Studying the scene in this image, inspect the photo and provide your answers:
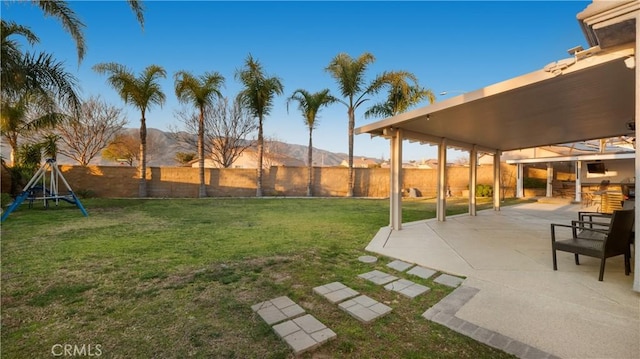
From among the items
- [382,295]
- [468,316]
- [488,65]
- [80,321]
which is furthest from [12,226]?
[488,65]

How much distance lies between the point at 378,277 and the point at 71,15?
32.9ft

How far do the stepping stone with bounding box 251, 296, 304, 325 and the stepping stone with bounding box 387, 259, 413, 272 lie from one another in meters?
1.77

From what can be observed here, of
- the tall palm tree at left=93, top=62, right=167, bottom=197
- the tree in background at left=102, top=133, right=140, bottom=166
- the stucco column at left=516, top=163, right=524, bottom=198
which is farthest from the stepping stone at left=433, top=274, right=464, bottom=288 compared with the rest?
the tree in background at left=102, top=133, right=140, bottom=166

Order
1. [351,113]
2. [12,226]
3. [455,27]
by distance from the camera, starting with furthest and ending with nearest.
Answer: [351,113] < [455,27] < [12,226]

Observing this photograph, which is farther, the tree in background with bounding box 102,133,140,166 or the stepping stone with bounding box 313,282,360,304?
the tree in background with bounding box 102,133,140,166

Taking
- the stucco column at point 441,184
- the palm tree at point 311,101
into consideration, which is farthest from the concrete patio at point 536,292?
the palm tree at point 311,101

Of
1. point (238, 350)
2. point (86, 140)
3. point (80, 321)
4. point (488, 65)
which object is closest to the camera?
point (238, 350)

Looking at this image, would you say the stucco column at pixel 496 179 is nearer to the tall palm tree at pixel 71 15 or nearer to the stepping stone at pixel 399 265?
the stepping stone at pixel 399 265

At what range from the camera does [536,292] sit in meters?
3.06

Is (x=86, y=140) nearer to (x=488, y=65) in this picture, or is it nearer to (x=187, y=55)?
(x=187, y=55)

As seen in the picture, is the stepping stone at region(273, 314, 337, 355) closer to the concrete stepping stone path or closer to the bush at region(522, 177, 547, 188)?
the concrete stepping stone path

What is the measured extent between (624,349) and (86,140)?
110 ft

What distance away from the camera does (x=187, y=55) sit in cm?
1474

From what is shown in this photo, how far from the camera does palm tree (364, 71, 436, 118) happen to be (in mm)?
14836
